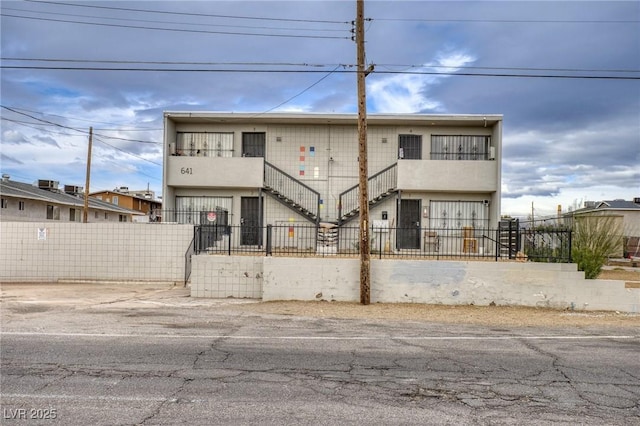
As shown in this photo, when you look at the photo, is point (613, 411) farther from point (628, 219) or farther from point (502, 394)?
Answer: point (628, 219)

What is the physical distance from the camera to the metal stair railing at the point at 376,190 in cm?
2266

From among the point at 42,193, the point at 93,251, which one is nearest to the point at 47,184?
the point at 42,193

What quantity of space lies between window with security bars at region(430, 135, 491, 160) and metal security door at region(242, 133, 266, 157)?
828 cm

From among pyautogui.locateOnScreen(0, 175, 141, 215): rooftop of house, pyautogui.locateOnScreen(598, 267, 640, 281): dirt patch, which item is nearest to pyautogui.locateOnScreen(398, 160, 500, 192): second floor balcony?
pyautogui.locateOnScreen(598, 267, 640, 281): dirt patch

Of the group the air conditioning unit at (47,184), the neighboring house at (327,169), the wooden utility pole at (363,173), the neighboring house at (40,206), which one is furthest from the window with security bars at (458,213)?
the air conditioning unit at (47,184)

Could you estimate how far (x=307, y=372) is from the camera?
6.73 m

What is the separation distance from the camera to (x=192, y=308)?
1276cm

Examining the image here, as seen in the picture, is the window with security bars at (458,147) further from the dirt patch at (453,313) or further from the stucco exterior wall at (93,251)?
the stucco exterior wall at (93,251)

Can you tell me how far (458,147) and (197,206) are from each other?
1296 centimetres

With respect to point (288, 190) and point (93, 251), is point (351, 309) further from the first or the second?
point (288, 190)

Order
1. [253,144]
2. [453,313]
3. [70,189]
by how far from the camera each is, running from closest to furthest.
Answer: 1. [453,313]
2. [253,144]
3. [70,189]

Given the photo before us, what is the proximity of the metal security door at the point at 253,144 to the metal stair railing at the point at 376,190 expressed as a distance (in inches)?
185

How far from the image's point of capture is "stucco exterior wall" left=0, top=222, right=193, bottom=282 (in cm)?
1827

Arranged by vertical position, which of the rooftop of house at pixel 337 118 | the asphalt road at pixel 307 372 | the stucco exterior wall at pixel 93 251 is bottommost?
the asphalt road at pixel 307 372
